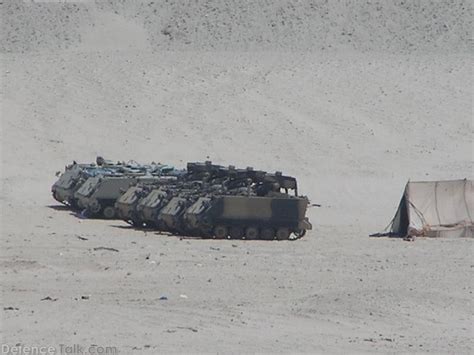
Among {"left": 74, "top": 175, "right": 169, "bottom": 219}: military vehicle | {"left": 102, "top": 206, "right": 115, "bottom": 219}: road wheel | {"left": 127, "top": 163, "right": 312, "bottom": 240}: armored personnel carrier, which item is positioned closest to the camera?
{"left": 127, "top": 163, "right": 312, "bottom": 240}: armored personnel carrier

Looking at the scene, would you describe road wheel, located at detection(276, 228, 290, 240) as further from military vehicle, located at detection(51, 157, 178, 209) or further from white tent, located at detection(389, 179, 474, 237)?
military vehicle, located at detection(51, 157, 178, 209)

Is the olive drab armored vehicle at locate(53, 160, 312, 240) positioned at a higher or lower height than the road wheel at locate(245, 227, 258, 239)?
higher

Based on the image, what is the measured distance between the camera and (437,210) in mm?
25516

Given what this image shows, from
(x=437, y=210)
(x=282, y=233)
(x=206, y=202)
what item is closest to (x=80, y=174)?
(x=206, y=202)

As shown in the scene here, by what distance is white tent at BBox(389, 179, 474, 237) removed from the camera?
82.7 ft

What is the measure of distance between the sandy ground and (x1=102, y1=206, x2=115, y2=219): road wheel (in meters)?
0.65

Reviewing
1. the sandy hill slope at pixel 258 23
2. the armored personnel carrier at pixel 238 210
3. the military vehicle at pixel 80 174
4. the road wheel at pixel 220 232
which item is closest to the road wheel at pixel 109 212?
the military vehicle at pixel 80 174

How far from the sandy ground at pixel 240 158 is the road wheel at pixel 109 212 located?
65 centimetres

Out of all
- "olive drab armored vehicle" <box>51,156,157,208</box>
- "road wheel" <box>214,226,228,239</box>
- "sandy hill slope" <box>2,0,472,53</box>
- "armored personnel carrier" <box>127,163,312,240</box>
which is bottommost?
"road wheel" <box>214,226,228,239</box>

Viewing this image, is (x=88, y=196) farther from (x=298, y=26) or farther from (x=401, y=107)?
(x=298, y=26)

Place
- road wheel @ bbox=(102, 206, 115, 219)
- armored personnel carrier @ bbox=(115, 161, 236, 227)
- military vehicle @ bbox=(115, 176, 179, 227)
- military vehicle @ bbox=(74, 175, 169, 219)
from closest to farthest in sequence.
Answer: armored personnel carrier @ bbox=(115, 161, 236, 227) < military vehicle @ bbox=(115, 176, 179, 227) < military vehicle @ bbox=(74, 175, 169, 219) < road wheel @ bbox=(102, 206, 115, 219)

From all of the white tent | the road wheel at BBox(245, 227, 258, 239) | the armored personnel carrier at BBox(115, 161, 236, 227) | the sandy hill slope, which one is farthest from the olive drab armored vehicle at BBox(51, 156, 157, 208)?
the sandy hill slope

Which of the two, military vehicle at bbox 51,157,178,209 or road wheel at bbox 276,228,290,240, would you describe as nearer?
road wheel at bbox 276,228,290,240

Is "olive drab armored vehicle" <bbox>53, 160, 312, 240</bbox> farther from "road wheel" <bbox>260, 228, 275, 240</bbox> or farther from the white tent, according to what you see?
the white tent
